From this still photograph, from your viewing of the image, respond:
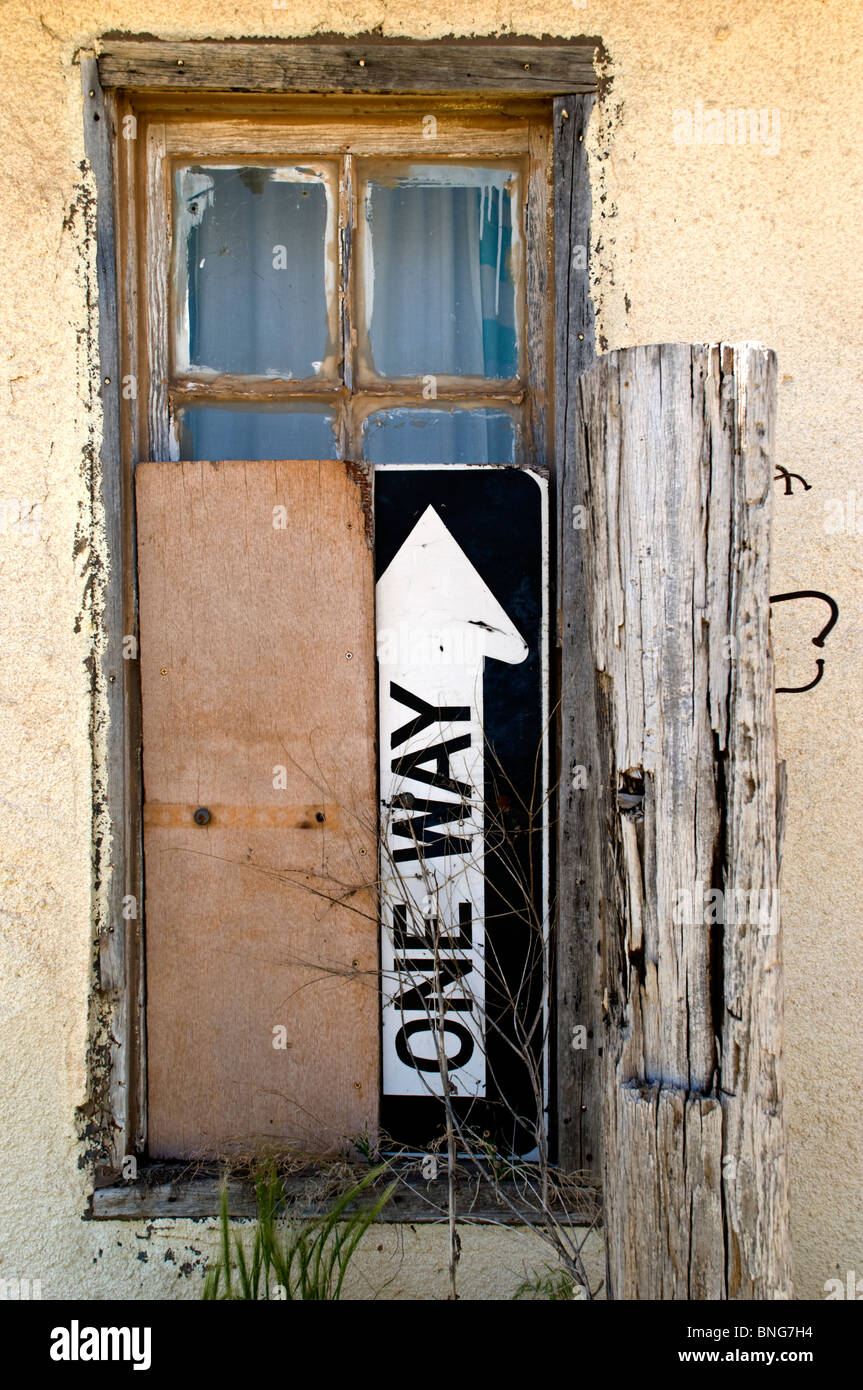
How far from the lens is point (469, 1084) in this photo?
2289mm

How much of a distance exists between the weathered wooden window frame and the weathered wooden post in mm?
710

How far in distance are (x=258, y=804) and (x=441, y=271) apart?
1.53m

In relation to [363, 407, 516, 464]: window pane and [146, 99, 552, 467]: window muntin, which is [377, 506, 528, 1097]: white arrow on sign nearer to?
[363, 407, 516, 464]: window pane

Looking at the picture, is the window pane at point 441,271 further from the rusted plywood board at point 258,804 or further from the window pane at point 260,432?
the rusted plywood board at point 258,804

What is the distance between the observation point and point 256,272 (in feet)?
7.98

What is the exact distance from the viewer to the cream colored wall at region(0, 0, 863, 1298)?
222 centimetres

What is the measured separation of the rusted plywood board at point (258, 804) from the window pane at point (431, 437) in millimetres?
230

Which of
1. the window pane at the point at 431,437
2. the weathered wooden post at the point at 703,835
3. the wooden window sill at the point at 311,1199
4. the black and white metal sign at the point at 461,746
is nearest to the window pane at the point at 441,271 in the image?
the window pane at the point at 431,437

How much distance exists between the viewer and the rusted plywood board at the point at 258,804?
7.42ft

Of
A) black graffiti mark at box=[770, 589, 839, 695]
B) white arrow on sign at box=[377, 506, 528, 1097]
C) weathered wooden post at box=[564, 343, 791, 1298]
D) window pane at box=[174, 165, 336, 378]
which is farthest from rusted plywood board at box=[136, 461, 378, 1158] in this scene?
black graffiti mark at box=[770, 589, 839, 695]

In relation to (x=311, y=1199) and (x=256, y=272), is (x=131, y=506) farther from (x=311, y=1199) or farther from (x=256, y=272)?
(x=311, y=1199)

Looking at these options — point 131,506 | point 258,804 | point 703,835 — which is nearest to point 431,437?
point 131,506

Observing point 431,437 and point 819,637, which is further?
point 431,437

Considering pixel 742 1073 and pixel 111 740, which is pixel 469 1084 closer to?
pixel 742 1073
